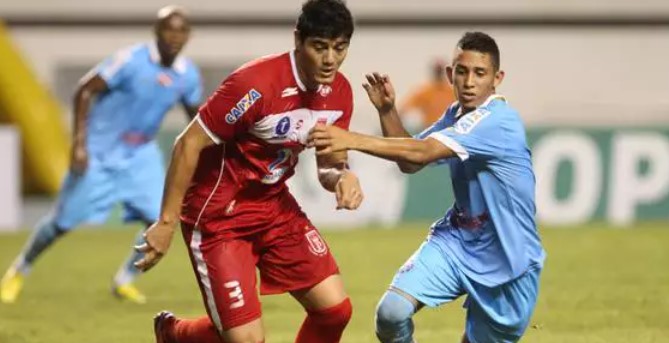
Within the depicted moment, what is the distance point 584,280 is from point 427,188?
20.1 ft

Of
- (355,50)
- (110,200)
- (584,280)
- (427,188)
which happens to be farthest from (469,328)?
(355,50)

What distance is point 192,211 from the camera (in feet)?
24.7

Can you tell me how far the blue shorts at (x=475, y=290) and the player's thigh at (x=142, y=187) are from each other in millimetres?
4601

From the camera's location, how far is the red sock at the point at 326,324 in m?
7.59

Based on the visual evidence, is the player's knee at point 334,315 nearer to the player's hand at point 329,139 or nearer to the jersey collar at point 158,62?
the player's hand at point 329,139

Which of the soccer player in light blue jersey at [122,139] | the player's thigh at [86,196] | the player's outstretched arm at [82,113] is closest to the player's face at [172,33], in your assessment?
the soccer player in light blue jersey at [122,139]

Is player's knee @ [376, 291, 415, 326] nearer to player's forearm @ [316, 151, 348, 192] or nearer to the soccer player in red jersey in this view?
the soccer player in red jersey

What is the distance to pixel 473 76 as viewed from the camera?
24.4ft

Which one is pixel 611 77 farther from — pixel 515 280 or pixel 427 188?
pixel 515 280

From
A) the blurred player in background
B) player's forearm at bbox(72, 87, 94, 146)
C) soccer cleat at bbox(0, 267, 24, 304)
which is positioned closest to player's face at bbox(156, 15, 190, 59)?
player's forearm at bbox(72, 87, 94, 146)

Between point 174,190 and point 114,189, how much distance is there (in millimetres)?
4964

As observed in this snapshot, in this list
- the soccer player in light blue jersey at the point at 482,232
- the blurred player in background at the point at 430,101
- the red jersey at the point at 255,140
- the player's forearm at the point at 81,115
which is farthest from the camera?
the blurred player in background at the point at 430,101

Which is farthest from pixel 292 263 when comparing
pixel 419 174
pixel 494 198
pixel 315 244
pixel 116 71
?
pixel 419 174

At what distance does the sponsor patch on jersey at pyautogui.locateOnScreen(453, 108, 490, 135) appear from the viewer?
7.23m
